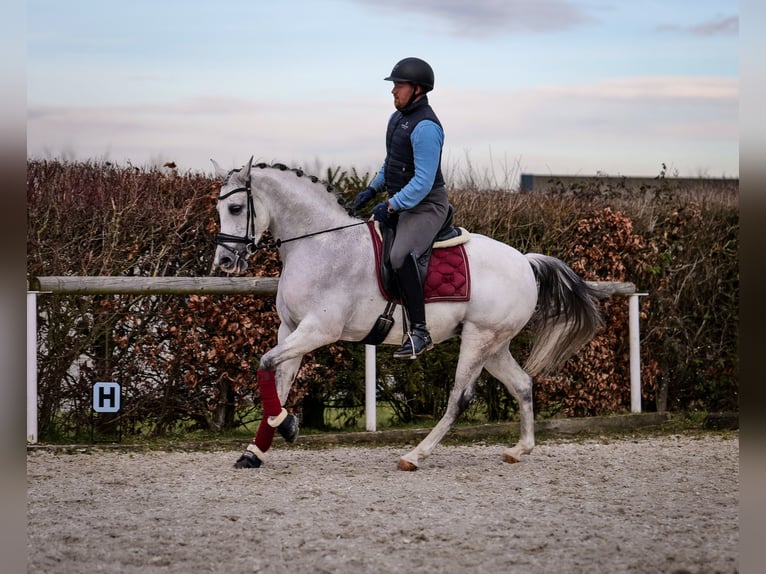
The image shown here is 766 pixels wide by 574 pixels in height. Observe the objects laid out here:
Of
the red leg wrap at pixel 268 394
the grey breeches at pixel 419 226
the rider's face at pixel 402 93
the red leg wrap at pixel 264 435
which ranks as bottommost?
the red leg wrap at pixel 264 435

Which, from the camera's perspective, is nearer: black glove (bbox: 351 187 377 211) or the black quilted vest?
the black quilted vest

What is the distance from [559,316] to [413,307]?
1.62 metres

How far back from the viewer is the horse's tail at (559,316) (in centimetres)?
841

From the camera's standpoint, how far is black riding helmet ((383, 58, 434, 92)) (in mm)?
7477

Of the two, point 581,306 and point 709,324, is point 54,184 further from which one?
point 709,324

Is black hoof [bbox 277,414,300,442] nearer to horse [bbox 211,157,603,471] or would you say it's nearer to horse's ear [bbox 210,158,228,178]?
horse [bbox 211,157,603,471]

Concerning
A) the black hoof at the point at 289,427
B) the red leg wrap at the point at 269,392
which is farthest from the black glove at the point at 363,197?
the black hoof at the point at 289,427

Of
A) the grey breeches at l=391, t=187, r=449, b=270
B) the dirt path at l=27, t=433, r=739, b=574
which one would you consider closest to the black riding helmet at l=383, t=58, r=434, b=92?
the grey breeches at l=391, t=187, r=449, b=270

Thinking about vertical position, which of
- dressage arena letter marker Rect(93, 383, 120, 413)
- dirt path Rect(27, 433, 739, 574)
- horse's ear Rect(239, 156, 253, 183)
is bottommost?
dirt path Rect(27, 433, 739, 574)

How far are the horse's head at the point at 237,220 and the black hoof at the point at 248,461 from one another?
4.72 feet

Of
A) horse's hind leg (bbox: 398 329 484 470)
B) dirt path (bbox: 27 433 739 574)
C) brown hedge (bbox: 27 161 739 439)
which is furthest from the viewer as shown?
brown hedge (bbox: 27 161 739 439)

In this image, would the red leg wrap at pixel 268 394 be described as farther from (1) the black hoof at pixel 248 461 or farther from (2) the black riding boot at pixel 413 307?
(2) the black riding boot at pixel 413 307

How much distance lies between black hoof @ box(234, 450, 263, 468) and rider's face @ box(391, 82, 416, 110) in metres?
2.92

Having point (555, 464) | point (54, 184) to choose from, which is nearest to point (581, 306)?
point (555, 464)
